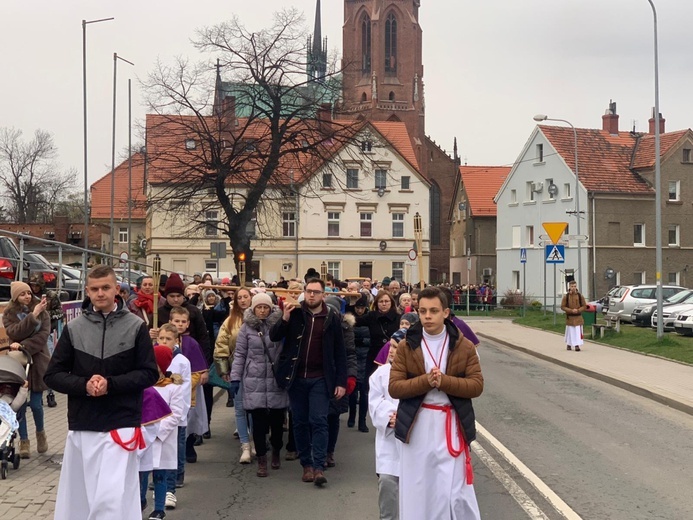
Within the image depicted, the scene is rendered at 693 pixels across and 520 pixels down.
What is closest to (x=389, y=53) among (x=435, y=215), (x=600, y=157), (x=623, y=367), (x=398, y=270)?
(x=435, y=215)

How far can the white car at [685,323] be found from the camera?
27.3m

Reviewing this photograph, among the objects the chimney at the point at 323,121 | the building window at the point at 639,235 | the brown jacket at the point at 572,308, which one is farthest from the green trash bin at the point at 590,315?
the building window at the point at 639,235

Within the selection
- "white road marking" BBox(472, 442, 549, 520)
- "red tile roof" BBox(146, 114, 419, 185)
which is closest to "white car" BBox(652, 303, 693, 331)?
"red tile roof" BBox(146, 114, 419, 185)

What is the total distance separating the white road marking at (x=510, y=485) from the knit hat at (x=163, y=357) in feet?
10.2

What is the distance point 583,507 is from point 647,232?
50.6 m

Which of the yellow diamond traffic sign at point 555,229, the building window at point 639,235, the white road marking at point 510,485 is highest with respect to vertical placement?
the building window at point 639,235

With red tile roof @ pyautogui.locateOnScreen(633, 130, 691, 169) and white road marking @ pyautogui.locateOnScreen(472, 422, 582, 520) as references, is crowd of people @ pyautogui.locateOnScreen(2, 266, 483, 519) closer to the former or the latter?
white road marking @ pyautogui.locateOnScreen(472, 422, 582, 520)

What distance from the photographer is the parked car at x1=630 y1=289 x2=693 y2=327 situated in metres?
33.5

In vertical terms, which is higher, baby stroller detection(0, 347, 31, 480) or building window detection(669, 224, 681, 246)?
building window detection(669, 224, 681, 246)

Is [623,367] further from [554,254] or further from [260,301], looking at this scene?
[260,301]

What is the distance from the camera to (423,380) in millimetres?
5531

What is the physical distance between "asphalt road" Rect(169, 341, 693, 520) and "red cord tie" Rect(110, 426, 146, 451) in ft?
6.44

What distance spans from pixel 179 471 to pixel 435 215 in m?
78.6

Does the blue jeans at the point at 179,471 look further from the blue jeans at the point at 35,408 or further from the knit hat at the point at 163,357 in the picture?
the blue jeans at the point at 35,408
